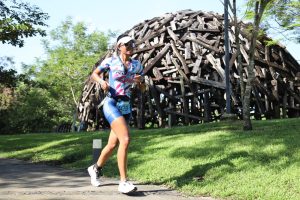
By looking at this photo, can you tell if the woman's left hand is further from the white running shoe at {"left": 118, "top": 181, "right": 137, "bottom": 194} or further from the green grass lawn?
the green grass lawn

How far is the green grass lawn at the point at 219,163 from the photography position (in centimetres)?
492

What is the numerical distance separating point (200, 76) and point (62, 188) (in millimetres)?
12001

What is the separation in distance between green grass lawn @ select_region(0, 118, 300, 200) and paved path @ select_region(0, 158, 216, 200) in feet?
1.31

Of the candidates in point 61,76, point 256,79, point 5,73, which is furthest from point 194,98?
point 61,76

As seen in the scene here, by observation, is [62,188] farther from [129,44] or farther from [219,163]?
[219,163]

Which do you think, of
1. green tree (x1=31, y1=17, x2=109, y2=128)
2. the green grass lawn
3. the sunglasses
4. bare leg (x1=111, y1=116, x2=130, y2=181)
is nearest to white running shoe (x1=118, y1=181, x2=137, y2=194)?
bare leg (x1=111, y1=116, x2=130, y2=181)

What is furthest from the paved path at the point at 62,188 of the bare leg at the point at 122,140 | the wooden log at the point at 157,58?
the wooden log at the point at 157,58

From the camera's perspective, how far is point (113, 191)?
5.07 metres

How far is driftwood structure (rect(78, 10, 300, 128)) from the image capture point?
16781 mm

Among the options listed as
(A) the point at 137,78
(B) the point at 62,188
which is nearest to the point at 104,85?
(A) the point at 137,78

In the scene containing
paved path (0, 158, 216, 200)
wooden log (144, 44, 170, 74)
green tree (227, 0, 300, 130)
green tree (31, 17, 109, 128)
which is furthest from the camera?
green tree (31, 17, 109, 128)

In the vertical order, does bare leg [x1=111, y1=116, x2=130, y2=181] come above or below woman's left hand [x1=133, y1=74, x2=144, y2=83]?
below

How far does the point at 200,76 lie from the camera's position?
54.7ft

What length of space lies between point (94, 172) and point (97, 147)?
1257mm
